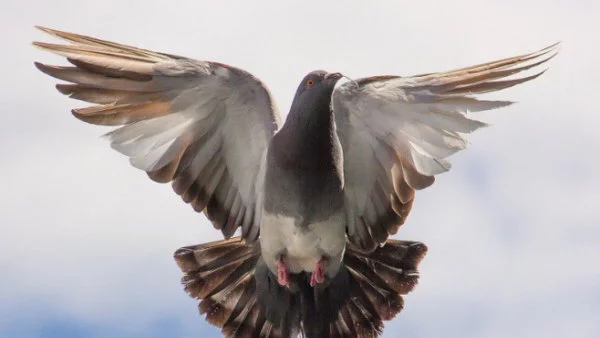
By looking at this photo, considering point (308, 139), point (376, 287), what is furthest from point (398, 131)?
point (376, 287)

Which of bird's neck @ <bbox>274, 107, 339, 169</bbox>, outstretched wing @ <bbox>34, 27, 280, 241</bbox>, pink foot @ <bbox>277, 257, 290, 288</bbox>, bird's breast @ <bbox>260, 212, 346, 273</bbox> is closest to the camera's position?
outstretched wing @ <bbox>34, 27, 280, 241</bbox>

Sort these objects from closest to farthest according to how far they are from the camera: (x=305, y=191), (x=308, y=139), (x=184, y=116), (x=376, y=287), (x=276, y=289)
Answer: (x=308, y=139)
(x=305, y=191)
(x=184, y=116)
(x=276, y=289)
(x=376, y=287)

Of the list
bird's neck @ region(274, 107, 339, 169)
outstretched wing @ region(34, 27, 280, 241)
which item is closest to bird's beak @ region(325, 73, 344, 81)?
bird's neck @ region(274, 107, 339, 169)

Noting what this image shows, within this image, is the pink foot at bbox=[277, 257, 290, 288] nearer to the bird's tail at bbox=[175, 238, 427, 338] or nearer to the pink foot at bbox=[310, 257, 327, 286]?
the pink foot at bbox=[310, 257, 327, 286]

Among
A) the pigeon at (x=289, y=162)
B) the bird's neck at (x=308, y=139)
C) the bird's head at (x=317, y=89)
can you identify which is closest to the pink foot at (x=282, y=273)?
the pigeon at (x=289, y=162)

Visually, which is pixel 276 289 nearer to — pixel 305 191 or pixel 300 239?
pixel 300 239

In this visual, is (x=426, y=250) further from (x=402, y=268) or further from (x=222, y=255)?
(x=222, y=255)

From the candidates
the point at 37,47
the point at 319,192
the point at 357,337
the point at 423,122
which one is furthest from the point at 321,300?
the point at 37,47
